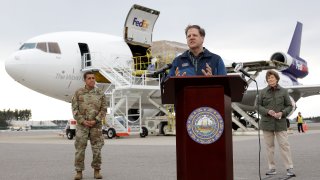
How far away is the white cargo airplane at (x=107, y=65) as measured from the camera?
17.3 metres

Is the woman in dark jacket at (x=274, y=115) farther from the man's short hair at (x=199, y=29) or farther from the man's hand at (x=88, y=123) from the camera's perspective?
the man's short hair at (x=199, y=29)

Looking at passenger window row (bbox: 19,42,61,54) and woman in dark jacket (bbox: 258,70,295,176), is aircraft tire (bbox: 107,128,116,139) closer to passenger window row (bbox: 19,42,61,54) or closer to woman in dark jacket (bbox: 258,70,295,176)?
passenger window row (bbox: 19,42,61,54)

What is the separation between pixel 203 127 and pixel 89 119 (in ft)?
11.7

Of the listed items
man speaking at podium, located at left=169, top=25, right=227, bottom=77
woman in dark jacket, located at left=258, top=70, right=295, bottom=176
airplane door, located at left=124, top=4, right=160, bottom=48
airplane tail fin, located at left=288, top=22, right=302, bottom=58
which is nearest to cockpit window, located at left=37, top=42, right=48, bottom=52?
airplane door, located at left=124, top=4, right=160, bottom=48

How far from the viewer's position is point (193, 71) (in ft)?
11.4

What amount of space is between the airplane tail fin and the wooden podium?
28740mm

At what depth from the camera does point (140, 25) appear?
1994 cm

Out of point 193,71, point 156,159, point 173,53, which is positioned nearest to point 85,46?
point 173,53

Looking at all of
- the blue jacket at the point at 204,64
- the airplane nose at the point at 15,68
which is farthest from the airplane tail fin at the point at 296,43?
the blue jacket at the point at 204,64

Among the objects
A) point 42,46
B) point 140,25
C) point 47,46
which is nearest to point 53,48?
point 47,46

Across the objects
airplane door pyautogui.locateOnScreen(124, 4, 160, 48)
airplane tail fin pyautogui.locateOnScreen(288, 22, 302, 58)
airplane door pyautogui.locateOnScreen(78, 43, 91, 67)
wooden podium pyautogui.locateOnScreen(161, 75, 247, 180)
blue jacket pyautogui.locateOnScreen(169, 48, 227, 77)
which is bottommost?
wooden podium pyautogui.locateOnScreen(161, 75, 247, 180)

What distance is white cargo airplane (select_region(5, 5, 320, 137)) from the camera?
1731 centimetres

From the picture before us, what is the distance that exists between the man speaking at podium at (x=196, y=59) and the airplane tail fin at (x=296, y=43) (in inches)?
→ 1116

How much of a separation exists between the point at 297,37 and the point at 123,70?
17.2 metres
